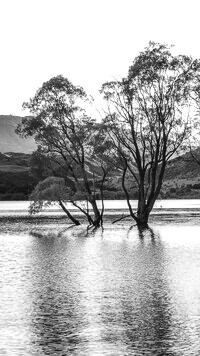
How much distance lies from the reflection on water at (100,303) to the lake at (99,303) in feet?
0.09

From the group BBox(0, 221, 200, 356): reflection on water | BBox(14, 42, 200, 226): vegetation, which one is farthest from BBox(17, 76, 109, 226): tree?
BBox(0, 221, 200, 356): reflection on water

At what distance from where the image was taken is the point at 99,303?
950 inches

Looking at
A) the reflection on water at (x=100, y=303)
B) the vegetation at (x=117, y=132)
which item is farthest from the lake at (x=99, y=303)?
the vegetation at (x=117, y=132)

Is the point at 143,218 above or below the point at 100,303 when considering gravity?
above

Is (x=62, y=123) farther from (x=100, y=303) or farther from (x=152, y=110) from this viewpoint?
(x=100, y=303)

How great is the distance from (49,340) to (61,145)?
6808cm

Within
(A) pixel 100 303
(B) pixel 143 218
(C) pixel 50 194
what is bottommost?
(A) pixel 100 303

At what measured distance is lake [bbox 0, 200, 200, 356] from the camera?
57.4 feet

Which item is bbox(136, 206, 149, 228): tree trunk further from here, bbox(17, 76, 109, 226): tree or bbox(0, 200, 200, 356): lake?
bbox(0, 200, 200, 356): lake

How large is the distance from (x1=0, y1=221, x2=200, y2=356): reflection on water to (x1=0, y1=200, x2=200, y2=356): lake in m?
0.03

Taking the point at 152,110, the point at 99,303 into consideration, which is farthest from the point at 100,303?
the point at 152,110

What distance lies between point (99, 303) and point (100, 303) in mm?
38

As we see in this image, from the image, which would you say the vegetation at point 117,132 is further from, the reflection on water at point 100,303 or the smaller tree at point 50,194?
the reflection on water at point 100,303

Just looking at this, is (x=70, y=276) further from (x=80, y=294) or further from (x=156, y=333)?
(x=156, y=333)
